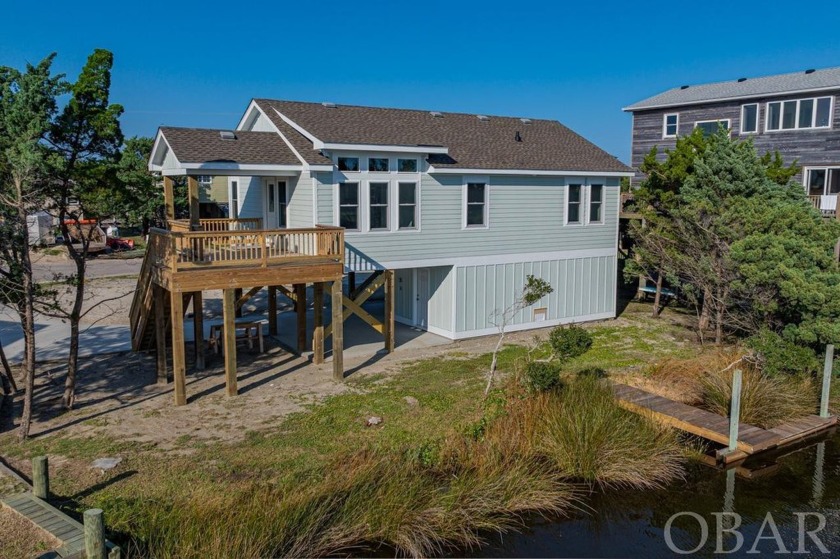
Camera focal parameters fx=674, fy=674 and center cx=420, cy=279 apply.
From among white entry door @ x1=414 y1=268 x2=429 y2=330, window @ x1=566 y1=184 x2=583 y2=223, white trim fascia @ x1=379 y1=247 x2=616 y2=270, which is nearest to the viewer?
white trim fascia @ x1=379 y1=247 x2=616 y2=270

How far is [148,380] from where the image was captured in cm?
1486

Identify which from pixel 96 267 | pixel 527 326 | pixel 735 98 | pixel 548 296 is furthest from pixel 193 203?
pixel 735 98

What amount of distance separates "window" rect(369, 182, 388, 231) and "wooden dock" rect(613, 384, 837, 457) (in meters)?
7.22

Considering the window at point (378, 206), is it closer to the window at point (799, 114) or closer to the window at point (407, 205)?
the window at point (407, 205)

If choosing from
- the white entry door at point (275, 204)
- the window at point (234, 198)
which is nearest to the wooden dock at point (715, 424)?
the white entry door at point (275, 204)

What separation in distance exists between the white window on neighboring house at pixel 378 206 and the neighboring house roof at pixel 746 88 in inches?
645

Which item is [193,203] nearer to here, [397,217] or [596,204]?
[397,217]

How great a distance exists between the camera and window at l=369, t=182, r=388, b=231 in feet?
56.3

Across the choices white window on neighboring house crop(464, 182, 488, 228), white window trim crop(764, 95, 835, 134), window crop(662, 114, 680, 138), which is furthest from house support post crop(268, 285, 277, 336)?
white window trim crop(764, 95, 835, 134)

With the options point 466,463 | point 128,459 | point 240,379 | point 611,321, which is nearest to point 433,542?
point 466,463

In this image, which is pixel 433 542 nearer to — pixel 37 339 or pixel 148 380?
pixel 148 380

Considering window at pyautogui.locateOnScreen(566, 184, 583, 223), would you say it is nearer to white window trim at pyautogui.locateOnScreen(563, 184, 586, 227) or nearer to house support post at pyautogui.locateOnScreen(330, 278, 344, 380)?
white window trim at pyautogui.locateOnScreen(563, 184, 586, 227)

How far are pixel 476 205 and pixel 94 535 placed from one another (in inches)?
540

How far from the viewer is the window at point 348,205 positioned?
54.9ft
